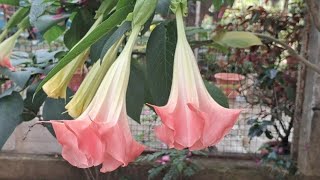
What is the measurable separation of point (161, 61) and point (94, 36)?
0.10 metres

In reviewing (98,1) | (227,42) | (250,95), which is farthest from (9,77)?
(250,95)

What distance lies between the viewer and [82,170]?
2.10 m

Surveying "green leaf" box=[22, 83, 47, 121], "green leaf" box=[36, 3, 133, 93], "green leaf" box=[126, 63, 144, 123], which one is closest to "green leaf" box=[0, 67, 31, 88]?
"green leaf" box=[22, 83, 47, 121]

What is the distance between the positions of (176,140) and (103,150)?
5 cm

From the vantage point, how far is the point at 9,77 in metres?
0.75

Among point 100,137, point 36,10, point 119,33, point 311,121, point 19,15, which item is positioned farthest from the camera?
point 311,121

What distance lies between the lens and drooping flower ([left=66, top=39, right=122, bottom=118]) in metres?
0.39

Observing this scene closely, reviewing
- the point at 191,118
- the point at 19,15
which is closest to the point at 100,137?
the point at 191,118

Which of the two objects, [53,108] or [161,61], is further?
[53,108]

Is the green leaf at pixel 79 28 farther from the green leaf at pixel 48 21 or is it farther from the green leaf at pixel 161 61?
the green leaf at pixel 161 61

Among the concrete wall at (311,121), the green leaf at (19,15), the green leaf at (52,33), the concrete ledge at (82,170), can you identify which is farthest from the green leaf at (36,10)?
the concrete ledge at (82,170)

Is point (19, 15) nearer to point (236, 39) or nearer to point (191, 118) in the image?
point (236, 39)

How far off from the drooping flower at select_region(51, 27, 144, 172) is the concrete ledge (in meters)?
1.75

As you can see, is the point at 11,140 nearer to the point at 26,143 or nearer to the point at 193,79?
the point at 26,143
